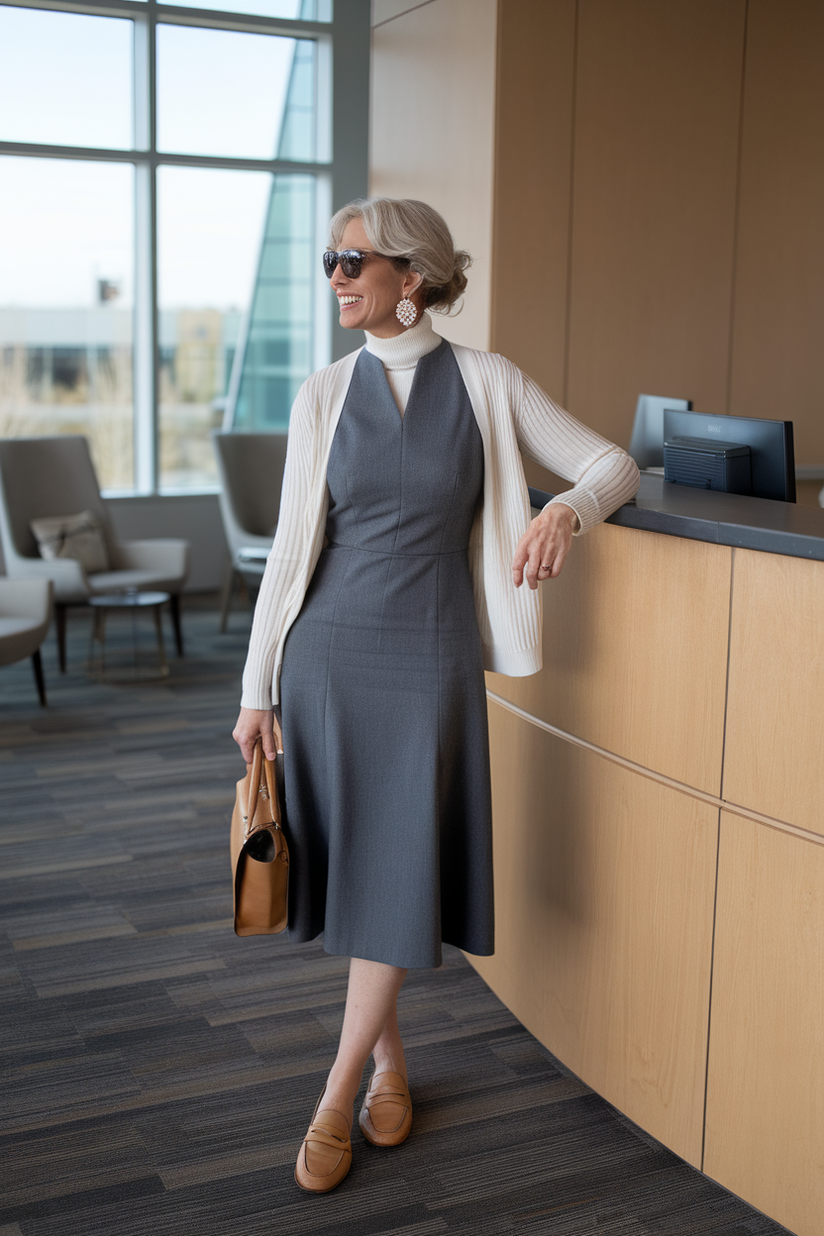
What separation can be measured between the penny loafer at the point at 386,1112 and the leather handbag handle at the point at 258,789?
67 cm

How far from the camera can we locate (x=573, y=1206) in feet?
Answer: 7.44

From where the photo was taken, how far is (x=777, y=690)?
2090 millimetres

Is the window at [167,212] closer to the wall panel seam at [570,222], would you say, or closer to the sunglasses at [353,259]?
the wall panel seam at [570,222]

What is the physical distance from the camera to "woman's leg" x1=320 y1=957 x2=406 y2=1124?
2375mm

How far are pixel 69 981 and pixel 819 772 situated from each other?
2.07 m

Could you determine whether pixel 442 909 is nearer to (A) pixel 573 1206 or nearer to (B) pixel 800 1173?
(A) pixel 573 1206

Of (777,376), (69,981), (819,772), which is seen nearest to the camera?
(819,772)

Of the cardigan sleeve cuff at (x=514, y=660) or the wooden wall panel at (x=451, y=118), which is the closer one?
the cardigan sleeve cuff at (x=514, y=660)

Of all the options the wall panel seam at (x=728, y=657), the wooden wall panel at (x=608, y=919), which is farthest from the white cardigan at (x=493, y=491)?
the wooden wall panel at (x=608, y=919)

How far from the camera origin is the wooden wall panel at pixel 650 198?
507 cm

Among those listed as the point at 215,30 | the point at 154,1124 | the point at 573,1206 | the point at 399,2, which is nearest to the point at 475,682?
the point at 573,1206

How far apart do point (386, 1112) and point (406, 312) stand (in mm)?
1622

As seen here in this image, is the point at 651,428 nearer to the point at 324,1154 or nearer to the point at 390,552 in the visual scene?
the point at 390,552

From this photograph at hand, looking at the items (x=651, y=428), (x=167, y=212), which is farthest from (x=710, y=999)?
(x=167, y=212)
